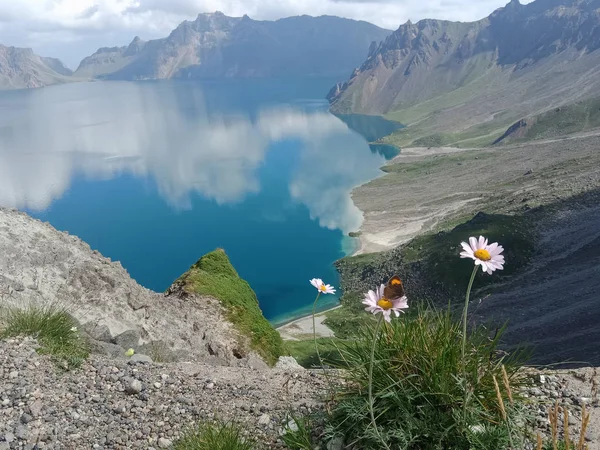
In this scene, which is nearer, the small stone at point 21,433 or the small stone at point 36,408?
the small stone at point 21,433

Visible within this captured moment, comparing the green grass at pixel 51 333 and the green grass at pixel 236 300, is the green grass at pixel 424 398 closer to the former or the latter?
the green grass at pixel 51 333

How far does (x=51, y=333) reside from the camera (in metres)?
10.7

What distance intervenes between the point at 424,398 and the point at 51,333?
832 cm

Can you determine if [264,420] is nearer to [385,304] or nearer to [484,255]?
[385,304]

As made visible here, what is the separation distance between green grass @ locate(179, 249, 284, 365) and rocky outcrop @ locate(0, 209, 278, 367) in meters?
0.83

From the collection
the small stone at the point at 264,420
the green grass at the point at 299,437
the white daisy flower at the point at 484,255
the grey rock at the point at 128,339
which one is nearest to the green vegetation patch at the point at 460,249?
the grey rock at the point at 128,339

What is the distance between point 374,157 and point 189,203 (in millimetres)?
92226

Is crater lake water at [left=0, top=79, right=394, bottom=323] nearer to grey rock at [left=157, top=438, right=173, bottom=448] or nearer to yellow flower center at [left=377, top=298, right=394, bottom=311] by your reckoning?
grey rock at [left=157, top=438, right=173, bottom=448]

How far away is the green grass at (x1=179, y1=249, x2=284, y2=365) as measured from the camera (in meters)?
26.0

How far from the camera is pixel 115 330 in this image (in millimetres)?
18047

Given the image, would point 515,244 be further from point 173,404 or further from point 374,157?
point 374,157

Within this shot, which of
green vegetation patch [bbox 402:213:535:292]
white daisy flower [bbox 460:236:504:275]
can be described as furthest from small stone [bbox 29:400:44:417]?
green vegetation patch [bbox 402:213:535:292]

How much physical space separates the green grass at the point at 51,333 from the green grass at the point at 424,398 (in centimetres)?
636

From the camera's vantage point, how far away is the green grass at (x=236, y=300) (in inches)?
1025
